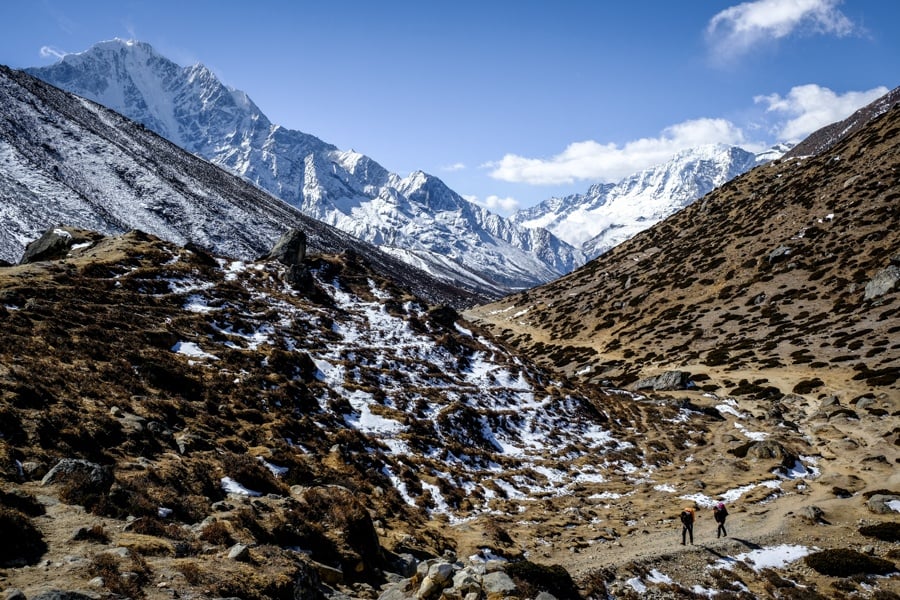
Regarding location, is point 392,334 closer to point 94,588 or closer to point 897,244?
point 94,588

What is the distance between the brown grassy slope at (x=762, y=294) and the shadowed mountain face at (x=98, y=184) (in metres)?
83.3

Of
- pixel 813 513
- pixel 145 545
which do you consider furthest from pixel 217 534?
pixel 813 513

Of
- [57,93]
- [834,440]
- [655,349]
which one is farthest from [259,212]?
[834,440]

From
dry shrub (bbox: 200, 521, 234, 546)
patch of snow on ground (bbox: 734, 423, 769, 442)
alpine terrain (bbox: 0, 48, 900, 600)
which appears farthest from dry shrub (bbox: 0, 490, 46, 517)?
patch of snow on ground (bbox: 734, 423, 769, 442)

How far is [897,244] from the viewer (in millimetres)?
70438

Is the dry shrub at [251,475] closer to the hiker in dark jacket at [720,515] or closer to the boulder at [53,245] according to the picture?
the hiker in dark jacket at [720,515]

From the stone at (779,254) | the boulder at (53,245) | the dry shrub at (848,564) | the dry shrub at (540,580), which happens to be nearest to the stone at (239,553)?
the dry shrub at (540,580)

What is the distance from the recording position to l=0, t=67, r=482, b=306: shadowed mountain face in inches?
3949

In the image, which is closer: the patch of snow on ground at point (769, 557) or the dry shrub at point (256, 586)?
the dry shrub at point (256, 586)

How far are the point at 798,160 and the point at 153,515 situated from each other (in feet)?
523

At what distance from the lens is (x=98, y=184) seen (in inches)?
4931

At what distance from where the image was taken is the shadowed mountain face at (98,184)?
100312 mm

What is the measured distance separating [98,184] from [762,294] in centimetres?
15071

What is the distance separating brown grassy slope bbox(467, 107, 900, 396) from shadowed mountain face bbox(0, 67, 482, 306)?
273ft
